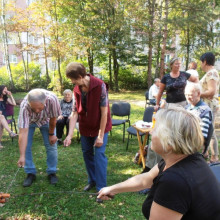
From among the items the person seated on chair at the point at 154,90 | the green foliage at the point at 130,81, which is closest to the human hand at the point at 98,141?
the person seated on chair at the point at 154,90

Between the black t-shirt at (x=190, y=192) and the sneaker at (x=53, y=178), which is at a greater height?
the black t-shirt at (x=190, y=192)

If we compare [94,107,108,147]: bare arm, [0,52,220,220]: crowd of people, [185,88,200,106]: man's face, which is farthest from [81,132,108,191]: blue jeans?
[185,88,200,106]: man's face

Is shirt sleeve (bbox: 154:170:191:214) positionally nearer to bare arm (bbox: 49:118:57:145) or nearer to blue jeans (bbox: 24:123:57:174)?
bare arm (bbox: 49:118:57:145)

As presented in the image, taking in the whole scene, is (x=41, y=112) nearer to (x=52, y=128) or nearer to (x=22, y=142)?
(x=52, y=128)

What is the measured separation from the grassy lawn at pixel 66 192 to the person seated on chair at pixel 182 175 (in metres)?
1.22

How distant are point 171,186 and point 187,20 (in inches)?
529

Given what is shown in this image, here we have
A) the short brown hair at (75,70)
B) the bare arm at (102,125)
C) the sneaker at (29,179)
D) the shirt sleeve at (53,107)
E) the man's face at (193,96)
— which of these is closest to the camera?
the short brown hair at (75,70)

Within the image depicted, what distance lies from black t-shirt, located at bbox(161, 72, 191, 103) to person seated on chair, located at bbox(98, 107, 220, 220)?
2.81 m

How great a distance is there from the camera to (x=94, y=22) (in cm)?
1416

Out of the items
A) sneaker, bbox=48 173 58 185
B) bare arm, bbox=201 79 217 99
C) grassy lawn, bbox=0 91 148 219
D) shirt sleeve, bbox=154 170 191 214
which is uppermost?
bare arm, bbox=201 79 217 99

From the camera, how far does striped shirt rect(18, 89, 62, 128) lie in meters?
2.64

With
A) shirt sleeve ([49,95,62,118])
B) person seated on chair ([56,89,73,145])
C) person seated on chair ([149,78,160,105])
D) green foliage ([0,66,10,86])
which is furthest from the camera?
green foliage ([0,66,10,86])

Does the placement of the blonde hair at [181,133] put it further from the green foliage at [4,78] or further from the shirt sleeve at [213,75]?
the green foliage at [4,78]

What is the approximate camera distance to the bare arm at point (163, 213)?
1030 millimetres
